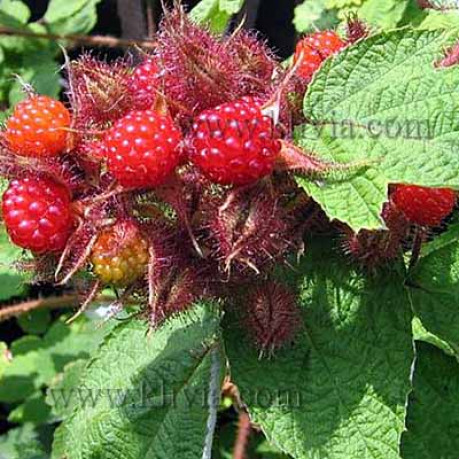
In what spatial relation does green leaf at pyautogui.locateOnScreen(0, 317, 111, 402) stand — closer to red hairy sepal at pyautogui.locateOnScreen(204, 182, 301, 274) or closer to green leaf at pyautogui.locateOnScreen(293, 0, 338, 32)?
green leaf at pyautogui.locateOnScreen(293, 0, 338, 32)

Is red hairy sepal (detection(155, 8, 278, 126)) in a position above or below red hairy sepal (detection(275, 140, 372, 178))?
above

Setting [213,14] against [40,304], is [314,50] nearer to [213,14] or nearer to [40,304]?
A: [213,14]

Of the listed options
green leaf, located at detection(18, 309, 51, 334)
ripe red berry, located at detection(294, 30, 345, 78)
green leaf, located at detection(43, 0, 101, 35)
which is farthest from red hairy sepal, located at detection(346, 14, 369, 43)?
green leaf, located at detection(18, 309, 51, 334)

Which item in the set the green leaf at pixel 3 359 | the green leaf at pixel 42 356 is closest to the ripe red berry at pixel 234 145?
the green leaf at pixel 3 359

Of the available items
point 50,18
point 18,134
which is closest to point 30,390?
point 50,18

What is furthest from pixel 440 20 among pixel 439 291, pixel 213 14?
pixel 439 291

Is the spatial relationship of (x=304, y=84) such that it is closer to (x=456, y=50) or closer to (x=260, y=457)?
(x=456, y=50)

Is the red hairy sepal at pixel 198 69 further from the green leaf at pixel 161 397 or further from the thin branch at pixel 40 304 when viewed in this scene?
the thin branch at pixel 40 304
